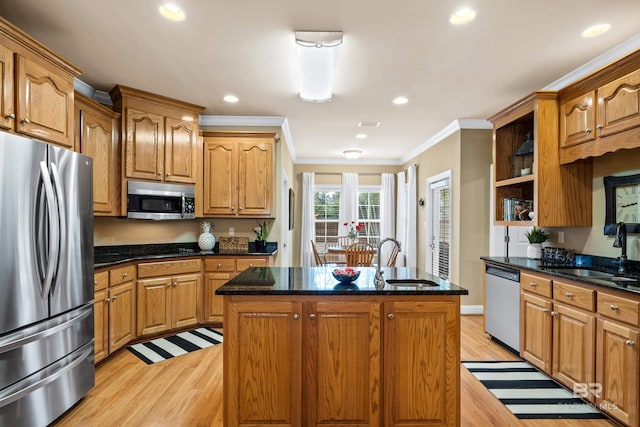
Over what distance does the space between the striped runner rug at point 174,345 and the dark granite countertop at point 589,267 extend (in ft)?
10.4

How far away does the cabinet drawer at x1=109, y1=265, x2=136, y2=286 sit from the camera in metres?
3.04

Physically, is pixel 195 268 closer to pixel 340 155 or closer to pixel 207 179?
pixel 207 179

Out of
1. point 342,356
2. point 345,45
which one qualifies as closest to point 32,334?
point 342,356

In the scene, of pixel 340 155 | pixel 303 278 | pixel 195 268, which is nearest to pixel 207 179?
pixel 195 268

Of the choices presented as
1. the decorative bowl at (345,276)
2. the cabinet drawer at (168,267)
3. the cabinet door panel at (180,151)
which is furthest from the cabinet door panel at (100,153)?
the decorative bowl at (345,276)

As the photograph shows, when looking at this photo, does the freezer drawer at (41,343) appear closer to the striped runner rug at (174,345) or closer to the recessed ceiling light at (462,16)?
the striped runner rug at (174,345)

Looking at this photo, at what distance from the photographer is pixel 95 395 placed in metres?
2.50

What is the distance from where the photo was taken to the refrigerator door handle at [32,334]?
69.4 inches

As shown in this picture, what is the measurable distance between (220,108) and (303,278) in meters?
2.78

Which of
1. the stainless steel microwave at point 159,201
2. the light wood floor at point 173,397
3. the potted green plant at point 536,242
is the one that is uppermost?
the stainless steel microwave at point 159,201

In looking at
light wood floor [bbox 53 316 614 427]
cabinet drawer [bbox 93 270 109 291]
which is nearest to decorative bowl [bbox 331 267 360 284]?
light wood floor [bbox 53 316 614 427]

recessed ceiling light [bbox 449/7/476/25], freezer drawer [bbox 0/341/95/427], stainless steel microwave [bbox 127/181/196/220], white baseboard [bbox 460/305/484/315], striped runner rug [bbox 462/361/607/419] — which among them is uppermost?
recessed ceiling light [bbox 449/7/476/25]

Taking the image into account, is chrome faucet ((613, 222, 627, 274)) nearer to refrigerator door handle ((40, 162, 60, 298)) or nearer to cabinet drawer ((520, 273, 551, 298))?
cabinet drawer ((520, 273, 551, 298))

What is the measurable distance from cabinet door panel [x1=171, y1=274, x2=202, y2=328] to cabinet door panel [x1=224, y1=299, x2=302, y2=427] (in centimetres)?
212
